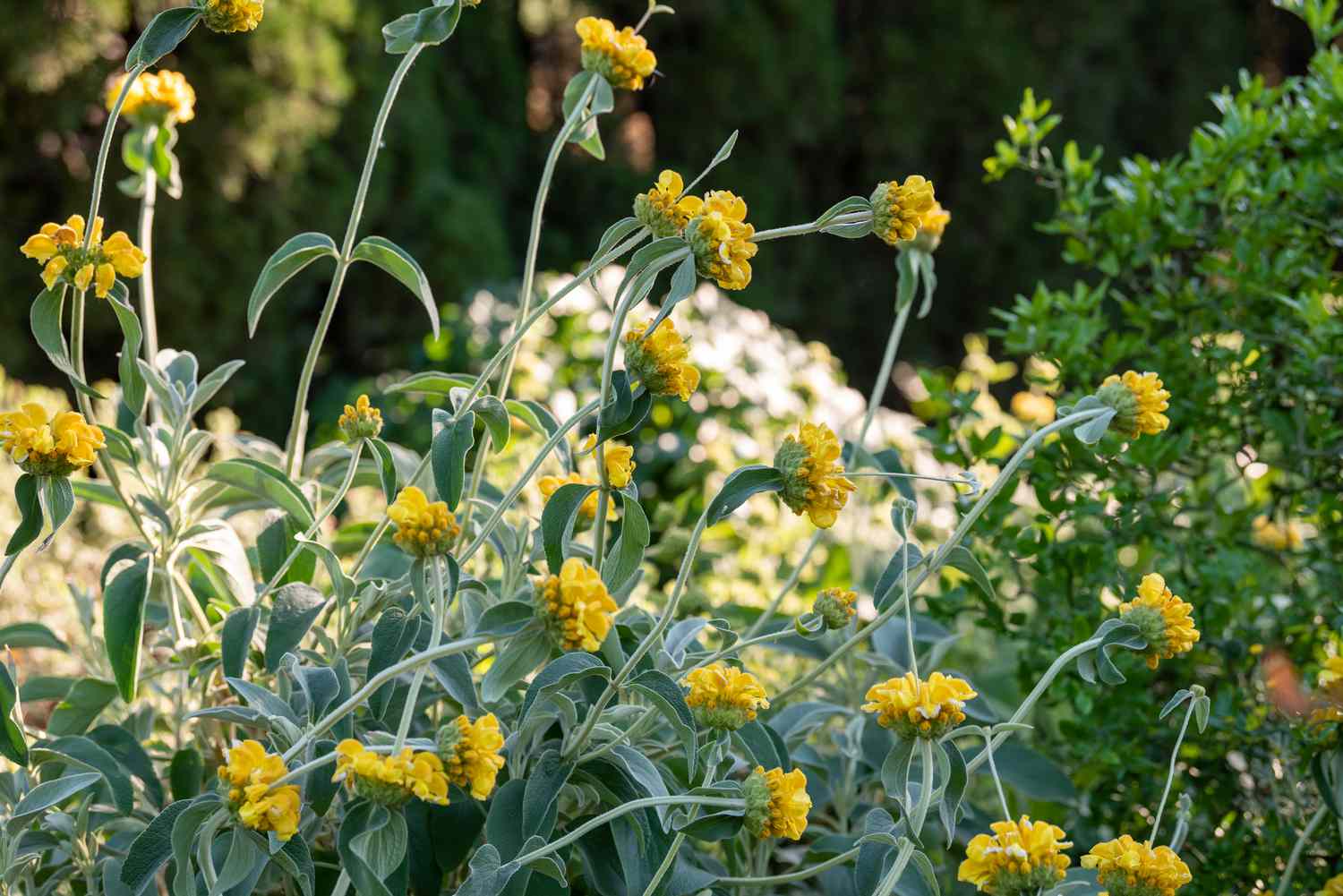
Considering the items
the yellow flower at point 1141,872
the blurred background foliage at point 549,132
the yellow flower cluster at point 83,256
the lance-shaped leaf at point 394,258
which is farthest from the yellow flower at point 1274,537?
the blurred background foliage at point 549,132

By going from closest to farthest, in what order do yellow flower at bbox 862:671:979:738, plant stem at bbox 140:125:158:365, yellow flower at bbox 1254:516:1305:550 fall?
yellow flower at bbox 862:671:979:738, plant stem at bbox 140:125:158:365, yellow flower at bbox 1254:516:1305:550

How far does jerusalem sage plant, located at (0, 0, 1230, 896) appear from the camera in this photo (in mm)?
862

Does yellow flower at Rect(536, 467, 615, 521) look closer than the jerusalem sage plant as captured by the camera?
No

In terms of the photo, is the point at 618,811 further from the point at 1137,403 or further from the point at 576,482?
the point at 1137,403

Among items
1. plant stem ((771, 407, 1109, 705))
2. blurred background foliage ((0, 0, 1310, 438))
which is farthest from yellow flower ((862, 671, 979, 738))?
blurred background foliage ((0, 0, 1310, 438))

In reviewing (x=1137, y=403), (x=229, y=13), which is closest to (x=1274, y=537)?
(x=1137, y=403)

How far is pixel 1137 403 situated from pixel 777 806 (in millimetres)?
413

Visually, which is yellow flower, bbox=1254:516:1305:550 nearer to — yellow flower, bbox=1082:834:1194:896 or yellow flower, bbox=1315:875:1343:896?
yellow flower, bbox=1315:875:1343:896

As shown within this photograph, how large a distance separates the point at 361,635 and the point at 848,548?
1347 mm

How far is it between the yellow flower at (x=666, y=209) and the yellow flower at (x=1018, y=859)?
49 cm

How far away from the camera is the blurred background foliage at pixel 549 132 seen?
3406mm

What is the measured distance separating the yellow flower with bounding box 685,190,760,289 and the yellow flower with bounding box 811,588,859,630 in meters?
0.26

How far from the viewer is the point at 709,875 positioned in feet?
3.53

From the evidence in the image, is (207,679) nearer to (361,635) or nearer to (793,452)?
(361,635)
